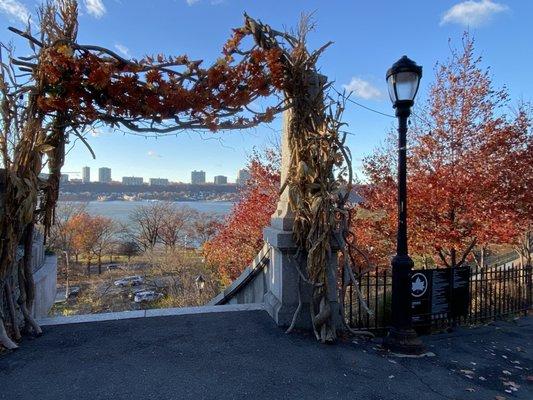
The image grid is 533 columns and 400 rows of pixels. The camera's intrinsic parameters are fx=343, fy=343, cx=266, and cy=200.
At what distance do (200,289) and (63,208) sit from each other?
117ft

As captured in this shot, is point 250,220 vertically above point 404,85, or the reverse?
point 404,85

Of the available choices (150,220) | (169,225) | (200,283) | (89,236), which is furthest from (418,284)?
(89,236)

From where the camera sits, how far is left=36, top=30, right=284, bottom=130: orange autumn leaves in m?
3.97

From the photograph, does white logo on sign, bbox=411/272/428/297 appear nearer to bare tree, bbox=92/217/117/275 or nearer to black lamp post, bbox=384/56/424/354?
black lamp post, bbox=384/56/424/354

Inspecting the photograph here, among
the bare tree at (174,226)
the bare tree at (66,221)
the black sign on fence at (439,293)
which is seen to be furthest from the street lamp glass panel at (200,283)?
the bare tree at (66,221)

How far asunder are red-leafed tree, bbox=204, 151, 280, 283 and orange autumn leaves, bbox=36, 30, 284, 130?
590 cm

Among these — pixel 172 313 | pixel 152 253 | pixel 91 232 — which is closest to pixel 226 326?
pixel 172 313

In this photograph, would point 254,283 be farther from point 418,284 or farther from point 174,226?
point 174,226

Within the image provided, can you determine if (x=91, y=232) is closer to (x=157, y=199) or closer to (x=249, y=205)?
(x=157, y=199)

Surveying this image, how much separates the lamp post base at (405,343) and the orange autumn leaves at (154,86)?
3.34 meters

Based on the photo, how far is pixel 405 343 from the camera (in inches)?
169

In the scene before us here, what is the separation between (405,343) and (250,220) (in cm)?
A: 830

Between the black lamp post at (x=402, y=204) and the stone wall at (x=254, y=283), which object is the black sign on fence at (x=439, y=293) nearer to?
the black lamp post at (x=402, y=204)

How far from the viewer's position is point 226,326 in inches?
181
